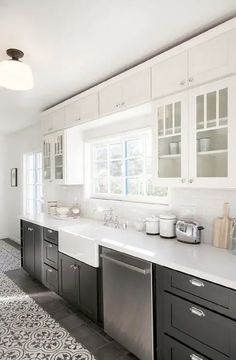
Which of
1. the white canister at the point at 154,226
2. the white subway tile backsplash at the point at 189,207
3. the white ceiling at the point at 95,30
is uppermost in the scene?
the white ceiling at the point at 95,30

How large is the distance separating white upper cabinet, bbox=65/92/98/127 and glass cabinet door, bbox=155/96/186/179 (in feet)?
3.02

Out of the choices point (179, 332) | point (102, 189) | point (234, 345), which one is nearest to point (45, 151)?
point (102, 189)

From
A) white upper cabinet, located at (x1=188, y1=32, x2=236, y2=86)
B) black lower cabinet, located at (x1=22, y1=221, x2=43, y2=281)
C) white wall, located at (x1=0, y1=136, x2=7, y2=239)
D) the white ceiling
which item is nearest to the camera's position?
the white ceiling

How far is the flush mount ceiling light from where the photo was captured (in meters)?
2.05

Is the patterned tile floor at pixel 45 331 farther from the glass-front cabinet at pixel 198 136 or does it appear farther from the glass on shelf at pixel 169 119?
the glass on shelf at pixel 169 119

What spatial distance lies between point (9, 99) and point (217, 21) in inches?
107

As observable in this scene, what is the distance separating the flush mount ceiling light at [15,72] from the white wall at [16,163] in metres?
2.79

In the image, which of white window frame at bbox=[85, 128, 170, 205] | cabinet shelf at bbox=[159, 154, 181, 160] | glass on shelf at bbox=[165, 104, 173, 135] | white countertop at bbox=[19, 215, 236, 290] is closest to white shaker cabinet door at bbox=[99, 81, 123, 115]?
white window frame at bbox=[85, 128, 170, 205]

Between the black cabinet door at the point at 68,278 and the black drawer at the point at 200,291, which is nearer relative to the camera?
the black drawer at the point at 200,291

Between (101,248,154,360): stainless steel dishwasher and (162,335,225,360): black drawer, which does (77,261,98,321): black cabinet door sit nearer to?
(101,248,154,360): stainless steel dishwasher

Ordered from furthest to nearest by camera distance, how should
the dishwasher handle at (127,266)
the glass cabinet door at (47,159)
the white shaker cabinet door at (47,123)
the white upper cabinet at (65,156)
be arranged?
the glass cabinet door at (47,159), the white shaker cabinet door at (47,123), the white upper cabinet at (65,156), the dishwasher handle at (127,266)

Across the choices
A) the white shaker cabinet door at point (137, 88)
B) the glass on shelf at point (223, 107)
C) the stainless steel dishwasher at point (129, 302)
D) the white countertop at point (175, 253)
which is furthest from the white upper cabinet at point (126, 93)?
the stainless steel dishwasher at point (129, 302)

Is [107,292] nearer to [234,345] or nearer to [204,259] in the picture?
[204,259]

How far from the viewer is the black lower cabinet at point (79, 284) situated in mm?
2316
